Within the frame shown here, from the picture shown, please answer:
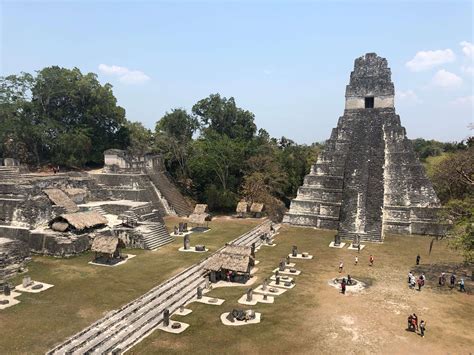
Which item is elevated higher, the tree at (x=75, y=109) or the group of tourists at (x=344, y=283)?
the tree at (x=75, y=109)

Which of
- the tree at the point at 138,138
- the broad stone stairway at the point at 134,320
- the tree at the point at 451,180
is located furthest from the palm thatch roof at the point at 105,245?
the tree at the point at 451,180

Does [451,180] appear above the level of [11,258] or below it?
above

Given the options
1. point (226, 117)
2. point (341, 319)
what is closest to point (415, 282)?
point (341, 319)

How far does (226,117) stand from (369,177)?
28473 millimetres

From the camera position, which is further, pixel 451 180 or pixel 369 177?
pixel 451 180

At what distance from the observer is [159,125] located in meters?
56.3

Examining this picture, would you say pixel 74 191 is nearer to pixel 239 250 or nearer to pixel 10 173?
pixel 10 173

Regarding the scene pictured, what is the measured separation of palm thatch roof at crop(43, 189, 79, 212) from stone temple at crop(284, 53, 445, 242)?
18849 mm

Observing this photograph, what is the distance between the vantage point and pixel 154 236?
92.7 feet

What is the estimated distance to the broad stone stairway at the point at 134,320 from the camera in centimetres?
1389

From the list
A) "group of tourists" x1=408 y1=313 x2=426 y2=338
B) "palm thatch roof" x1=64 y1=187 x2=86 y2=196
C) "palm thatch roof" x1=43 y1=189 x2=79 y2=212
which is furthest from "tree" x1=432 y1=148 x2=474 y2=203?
"palm thatch roof" x1=64 y1=187 x2=86 y2=196

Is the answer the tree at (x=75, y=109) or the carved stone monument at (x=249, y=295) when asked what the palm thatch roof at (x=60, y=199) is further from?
the carved stone monument at (x=249, y=295)

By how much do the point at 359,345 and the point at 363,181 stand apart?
22.7 m

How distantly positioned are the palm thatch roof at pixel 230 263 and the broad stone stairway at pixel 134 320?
39.6 inches
